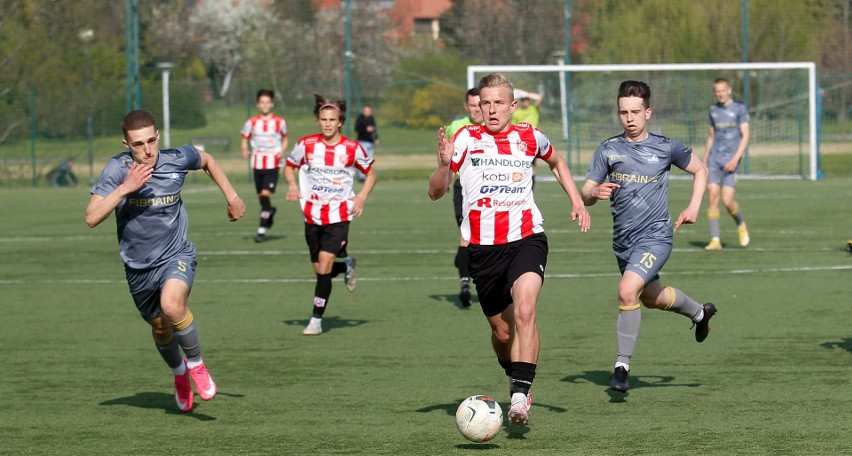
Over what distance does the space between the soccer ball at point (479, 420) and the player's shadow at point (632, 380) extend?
5.49ft

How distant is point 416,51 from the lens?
40156 millimetres

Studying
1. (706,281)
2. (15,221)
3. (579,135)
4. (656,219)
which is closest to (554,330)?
(656,219)

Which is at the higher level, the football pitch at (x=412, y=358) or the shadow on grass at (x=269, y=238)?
the shadow on grass at (x=269, y=238)

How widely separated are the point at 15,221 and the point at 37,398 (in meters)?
16.3

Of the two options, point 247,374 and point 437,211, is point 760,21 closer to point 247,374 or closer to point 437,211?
point 437,211

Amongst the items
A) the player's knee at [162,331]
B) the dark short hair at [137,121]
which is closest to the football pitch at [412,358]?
the player's knee at [162,331]

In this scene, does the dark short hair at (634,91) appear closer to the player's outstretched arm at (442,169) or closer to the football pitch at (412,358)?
the player's outstretched arm at (442,169)

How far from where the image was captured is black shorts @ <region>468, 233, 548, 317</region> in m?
7.62

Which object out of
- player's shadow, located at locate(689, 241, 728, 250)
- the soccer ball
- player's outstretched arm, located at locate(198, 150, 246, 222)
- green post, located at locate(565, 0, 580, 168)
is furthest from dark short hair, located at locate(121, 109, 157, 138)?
green post, located at locate(565, 0, 580, 168)

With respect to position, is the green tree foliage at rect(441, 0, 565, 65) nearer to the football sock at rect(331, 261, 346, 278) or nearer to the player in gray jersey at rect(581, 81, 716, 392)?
the football sock at rect(331, 261, 346, 278)

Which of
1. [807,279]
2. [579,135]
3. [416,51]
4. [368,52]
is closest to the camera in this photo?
[807,279]

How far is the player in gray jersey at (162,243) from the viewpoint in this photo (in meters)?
8.04

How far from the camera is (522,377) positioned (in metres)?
7.33

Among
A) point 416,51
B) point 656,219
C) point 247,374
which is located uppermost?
point 416,51
